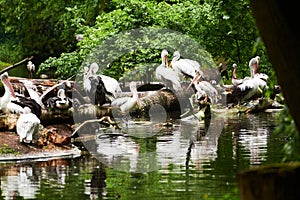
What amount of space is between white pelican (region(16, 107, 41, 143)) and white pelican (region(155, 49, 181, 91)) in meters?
8.48

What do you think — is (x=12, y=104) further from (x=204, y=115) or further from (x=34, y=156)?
(x=204, y=115)

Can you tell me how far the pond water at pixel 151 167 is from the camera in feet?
26.0

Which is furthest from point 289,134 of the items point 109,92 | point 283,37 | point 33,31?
point 33,31

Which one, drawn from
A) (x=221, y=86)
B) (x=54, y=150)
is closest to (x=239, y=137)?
(x=54, y=150)

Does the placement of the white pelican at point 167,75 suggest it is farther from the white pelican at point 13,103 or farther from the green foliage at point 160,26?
the white pelican at point 13,103

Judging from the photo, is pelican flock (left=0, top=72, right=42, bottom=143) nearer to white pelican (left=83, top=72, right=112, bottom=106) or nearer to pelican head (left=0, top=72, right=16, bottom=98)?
pelican head (left=0, top=72, right=16, bottom=98)

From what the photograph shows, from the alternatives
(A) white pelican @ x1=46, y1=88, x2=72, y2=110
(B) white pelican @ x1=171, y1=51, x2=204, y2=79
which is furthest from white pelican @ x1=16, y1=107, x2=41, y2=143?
(B) white pelican @ x1=171, y1=51, x2=204, y2=79

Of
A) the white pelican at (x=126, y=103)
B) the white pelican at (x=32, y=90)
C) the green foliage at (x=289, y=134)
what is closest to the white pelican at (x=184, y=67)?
the white pelican at (x=126, y=103)

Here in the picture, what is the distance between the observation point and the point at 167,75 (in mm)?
20188

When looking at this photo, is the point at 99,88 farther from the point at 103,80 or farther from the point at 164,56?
the point at 164,56

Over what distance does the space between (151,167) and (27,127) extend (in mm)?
2664

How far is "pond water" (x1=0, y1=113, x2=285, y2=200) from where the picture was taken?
791 cm

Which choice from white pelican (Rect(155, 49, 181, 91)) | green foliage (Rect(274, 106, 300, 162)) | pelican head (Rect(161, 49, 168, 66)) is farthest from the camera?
pelican head (Rect(161, 49, 168, 66))

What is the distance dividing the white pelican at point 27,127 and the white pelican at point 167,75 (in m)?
8.48
